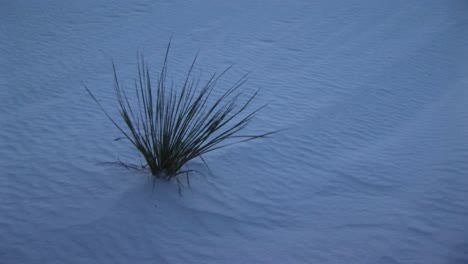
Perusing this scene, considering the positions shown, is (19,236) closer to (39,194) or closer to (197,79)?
(39,194)

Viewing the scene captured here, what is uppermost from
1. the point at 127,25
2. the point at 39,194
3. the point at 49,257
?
the point at 127,25

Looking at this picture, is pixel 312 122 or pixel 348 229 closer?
pixel 348 229

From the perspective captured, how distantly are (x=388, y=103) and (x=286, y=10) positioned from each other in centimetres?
360

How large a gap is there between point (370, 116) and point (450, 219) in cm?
171

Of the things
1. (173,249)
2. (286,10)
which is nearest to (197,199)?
(173,249)

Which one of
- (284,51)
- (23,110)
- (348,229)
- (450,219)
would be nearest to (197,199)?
(348,229)

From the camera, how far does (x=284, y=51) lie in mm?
6309

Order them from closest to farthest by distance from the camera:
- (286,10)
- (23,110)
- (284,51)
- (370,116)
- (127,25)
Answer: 1. (23,110)
2. (370,116)
3. (284,51)
4. (127,25)
5. (286,10)

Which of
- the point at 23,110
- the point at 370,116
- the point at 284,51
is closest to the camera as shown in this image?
the point at 23,110

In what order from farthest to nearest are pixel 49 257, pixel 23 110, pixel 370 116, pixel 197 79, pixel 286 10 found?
pixel 286 10 → pixel 197 79 → pixel 370 116 → pixel 23 110 → pixel 49 257

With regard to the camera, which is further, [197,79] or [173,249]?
[197,79]

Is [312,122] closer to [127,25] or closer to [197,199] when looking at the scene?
[197,199]

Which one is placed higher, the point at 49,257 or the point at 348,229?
the point at 348,229

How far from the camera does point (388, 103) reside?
500cm
